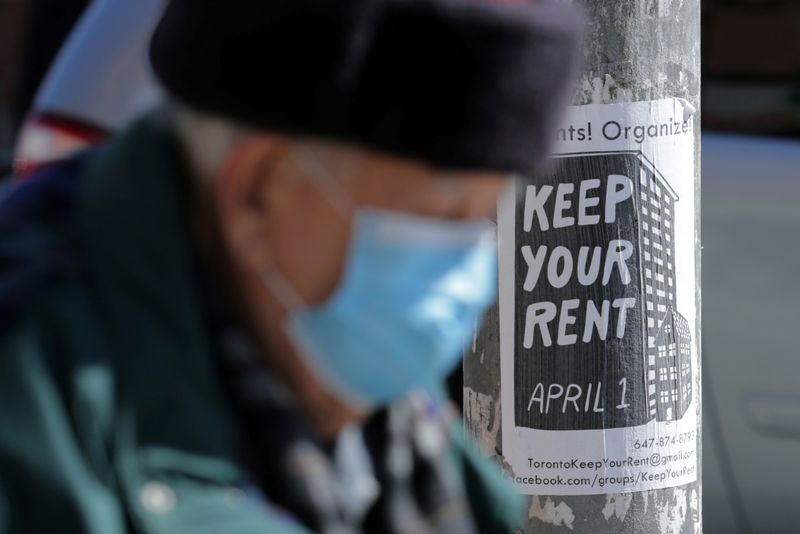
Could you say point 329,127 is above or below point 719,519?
above

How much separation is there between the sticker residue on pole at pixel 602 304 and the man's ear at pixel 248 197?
1.17 metres

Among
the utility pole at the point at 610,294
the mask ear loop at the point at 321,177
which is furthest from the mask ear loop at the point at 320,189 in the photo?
the utility pole at the point at 610,294

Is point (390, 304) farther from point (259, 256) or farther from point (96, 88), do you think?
point (96, 88)

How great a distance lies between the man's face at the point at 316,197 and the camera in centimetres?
146

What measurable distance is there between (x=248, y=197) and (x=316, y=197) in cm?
8


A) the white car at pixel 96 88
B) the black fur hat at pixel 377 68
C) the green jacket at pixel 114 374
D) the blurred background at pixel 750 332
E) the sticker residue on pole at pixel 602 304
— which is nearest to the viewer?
the green jacket at pixel 114 374

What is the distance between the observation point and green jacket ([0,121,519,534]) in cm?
131

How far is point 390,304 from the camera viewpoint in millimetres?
1545

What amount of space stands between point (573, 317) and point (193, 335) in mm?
1292

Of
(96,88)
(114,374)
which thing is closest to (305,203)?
(114,374)

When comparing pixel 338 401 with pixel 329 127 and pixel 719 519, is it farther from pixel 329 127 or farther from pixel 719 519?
pixel 719 519

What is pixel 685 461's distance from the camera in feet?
8.90

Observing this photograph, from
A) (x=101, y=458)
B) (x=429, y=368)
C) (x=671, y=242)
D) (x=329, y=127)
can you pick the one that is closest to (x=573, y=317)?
(x=671, y=242)

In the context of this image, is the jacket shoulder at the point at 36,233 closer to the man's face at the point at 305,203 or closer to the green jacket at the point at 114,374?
the green jacket at the point at 114,374
